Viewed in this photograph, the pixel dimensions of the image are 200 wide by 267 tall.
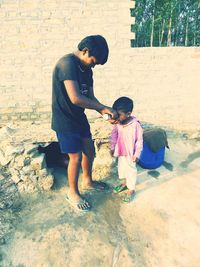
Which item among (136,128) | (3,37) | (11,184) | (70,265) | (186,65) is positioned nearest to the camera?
(70,265)

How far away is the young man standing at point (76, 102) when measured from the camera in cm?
237

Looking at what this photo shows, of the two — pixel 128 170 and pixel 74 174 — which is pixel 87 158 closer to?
pixel 74 174

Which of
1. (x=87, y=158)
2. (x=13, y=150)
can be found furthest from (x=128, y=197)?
(x=13, y=150)

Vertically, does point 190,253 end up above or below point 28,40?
below

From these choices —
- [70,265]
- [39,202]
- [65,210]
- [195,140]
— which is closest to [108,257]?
[70,265]

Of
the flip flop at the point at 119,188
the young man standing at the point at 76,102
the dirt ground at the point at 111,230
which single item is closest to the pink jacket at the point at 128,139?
the young man standing at the point at 76,102

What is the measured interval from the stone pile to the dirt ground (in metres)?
0.15

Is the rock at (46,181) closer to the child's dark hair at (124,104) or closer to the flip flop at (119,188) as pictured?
the flip flop at (119,188)

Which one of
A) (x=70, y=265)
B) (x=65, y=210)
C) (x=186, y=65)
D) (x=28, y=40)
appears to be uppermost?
(x=28, y=40)

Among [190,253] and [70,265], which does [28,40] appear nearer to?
[70,265]

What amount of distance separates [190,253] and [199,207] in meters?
0.74

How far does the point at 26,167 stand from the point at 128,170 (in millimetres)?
1392

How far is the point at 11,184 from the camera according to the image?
Result: 3451 mm

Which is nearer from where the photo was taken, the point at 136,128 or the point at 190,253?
the point at 190,253
